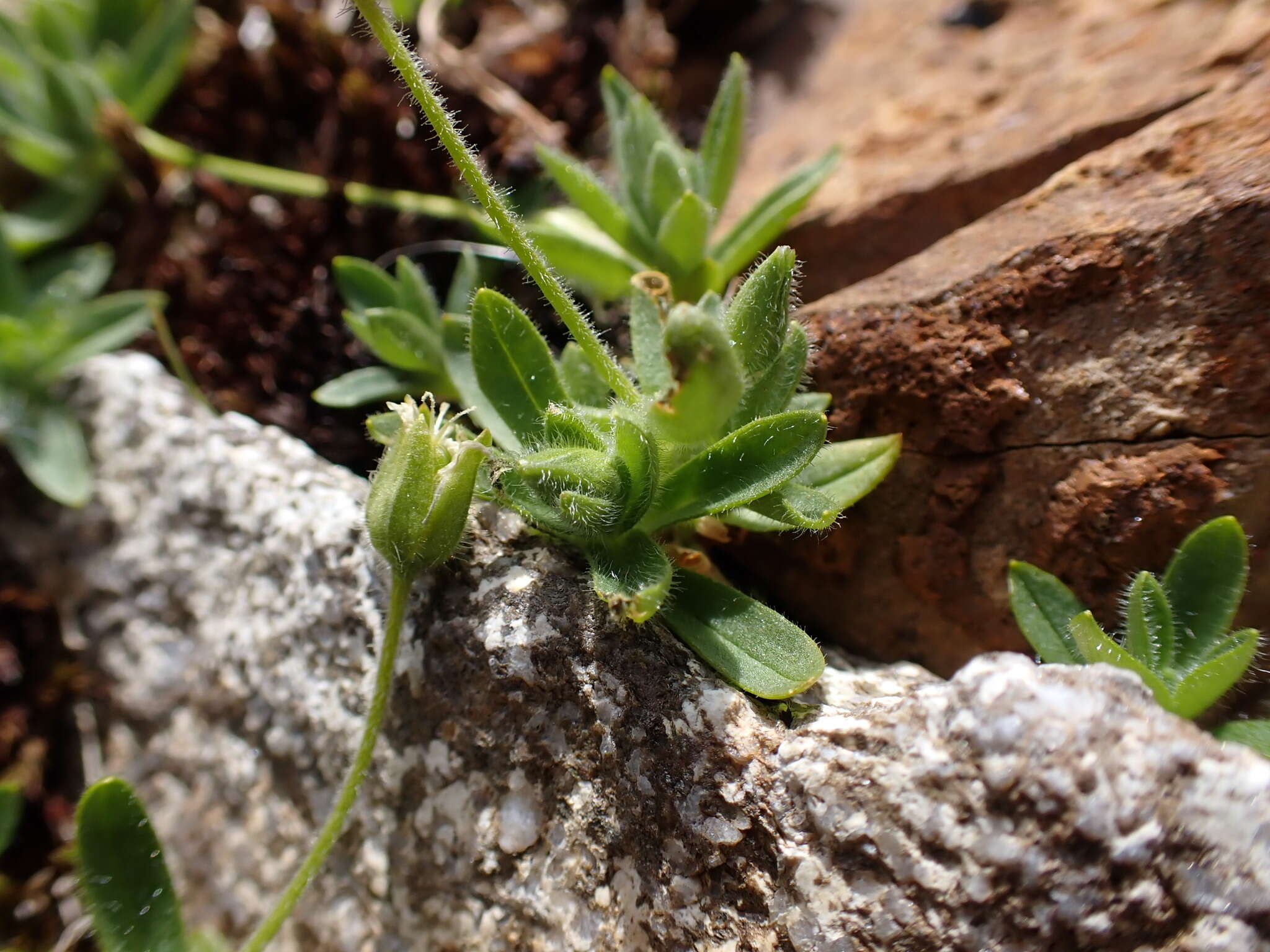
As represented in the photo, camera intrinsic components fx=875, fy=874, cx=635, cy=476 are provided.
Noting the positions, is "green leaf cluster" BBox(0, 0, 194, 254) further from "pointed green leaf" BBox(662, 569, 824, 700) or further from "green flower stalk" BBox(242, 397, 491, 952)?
"pointed green leaf" BBox(662, 569, 824, 700)

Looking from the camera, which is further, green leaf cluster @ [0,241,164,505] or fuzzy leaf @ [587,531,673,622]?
green leaf cluster @ [0,241,164,505]

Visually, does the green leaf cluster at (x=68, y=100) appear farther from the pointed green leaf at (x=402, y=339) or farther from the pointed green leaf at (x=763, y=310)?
the pointed green leaf at (x=763, y=310)

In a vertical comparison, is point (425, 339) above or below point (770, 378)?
below

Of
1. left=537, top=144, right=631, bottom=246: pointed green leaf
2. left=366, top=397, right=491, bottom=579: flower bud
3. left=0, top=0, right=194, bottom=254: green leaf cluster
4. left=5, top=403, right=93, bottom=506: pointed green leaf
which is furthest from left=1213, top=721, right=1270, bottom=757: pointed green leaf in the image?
left=0, top=0, right=194, bottom=254: green leaf cluster

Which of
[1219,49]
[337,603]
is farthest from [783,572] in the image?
[1219,49]

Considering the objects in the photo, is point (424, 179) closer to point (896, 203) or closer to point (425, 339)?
point (425, 339)

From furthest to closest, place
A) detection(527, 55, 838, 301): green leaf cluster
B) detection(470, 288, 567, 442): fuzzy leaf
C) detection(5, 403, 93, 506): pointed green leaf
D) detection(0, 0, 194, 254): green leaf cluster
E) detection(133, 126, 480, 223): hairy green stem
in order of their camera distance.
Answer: detection(0, 0, 194, 254): green leaf cluster, detection(133, 126, 480, 223): hairy green stem, detection(5, 403, 93, 506): pointed green leaf, detection(527, 55, 838, 301): green leaf cluster, detection(470, 288, 567, 442): fuzzy leaf
